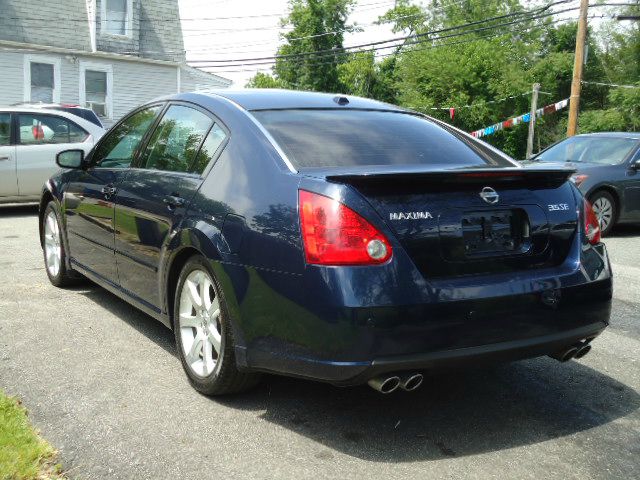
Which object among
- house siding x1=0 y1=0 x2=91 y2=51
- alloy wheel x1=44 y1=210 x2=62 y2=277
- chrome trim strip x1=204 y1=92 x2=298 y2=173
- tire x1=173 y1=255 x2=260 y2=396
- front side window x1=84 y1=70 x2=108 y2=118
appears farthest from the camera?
front side window x1=84 y1=70 x2=108 y2=118

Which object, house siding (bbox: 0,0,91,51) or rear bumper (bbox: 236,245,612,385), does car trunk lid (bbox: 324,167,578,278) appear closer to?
rear bumper (bbox: 236,245,612,385)

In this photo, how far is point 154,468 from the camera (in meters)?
3.07

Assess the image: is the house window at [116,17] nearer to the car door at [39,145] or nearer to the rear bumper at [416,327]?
the car door at [39,145]

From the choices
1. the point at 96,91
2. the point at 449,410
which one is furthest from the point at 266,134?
the point at 96,91

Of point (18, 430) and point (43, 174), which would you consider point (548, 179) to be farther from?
point (43, 174)

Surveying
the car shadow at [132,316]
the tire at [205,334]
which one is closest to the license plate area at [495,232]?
the tire at [205,334]

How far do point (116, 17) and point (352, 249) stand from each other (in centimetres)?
2640

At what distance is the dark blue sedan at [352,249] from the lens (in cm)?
310

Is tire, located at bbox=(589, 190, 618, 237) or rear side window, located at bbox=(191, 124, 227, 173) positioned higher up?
rear side window, located at bbox=(191, 124, 227, 173)

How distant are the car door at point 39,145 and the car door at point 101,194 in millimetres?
6246

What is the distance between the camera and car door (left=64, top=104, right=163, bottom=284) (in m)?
4.98

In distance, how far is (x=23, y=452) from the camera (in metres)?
3.09

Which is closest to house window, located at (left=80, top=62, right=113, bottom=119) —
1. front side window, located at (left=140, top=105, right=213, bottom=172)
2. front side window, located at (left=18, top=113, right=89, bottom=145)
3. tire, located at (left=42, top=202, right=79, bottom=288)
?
front side window, located at (left=18, top=113, right=89, bottom=145)

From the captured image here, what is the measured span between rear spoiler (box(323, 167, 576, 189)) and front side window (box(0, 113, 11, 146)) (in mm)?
9570
